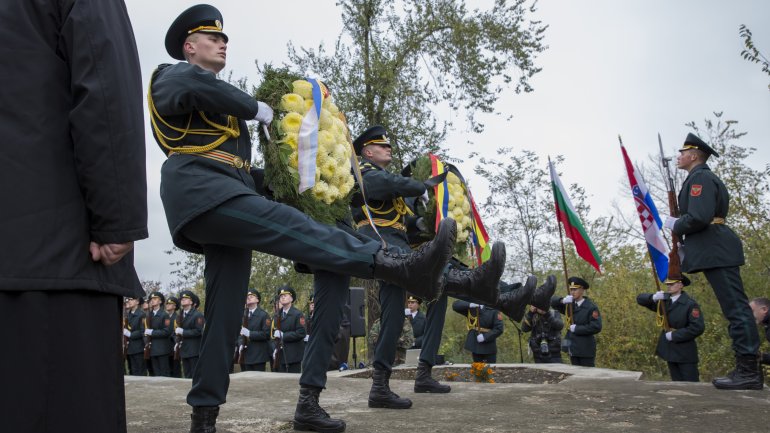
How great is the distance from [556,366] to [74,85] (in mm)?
7607

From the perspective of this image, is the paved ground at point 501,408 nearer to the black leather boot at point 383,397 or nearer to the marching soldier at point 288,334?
the black leather boot at point 383,397

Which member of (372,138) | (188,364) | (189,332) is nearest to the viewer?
(372,138)

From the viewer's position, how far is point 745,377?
5.47 metres

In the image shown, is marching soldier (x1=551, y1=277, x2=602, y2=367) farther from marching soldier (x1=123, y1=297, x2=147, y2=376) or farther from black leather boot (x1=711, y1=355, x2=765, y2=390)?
marching soldier (x1=123, y1=297, x2=147, y2=376)

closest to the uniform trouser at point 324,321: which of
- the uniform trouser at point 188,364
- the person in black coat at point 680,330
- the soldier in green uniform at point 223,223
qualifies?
the soldier in green uniform at point 223,223

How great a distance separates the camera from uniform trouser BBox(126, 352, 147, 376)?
14.9 m

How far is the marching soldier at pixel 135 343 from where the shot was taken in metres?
14.8

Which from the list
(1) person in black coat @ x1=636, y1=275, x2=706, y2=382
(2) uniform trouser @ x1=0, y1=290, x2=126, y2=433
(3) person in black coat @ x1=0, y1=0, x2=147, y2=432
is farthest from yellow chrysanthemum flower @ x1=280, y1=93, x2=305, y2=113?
(1) person in black coat @ x1=636, y1=275, x2=706, y2=382

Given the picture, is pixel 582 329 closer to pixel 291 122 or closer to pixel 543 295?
pixel 543 295

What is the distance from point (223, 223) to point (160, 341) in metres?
12.0

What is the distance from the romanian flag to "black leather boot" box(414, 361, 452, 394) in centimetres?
131

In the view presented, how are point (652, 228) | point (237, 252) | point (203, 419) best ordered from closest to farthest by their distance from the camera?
point (203, 419) → point (237, 252) → point (652, 228)

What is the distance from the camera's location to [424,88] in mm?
17484

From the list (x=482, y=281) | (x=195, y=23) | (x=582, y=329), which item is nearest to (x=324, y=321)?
(x=482, y=281)
